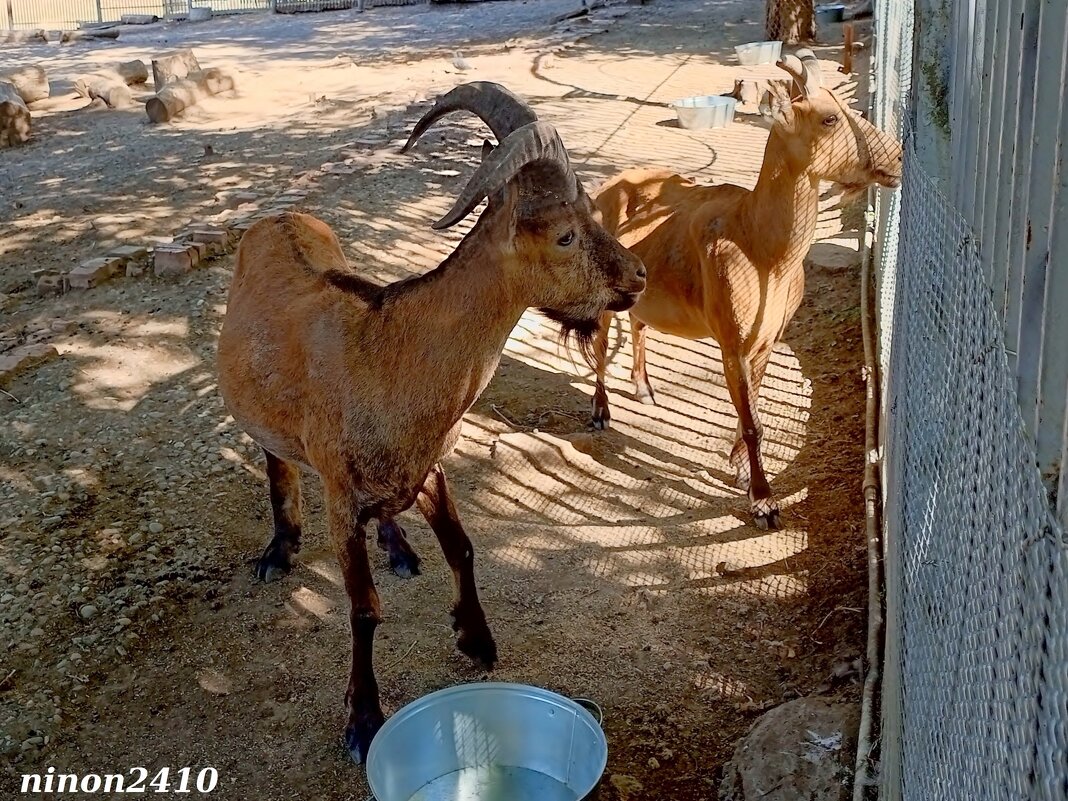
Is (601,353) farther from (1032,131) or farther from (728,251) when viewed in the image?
(1032,131)

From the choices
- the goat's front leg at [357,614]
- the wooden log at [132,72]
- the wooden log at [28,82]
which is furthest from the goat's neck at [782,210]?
the wooden log at [132,72]

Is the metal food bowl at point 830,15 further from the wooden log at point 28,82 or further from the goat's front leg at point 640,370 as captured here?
the goat's front leg at point 640,370

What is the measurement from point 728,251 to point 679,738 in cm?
230

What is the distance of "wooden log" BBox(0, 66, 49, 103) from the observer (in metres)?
14.9

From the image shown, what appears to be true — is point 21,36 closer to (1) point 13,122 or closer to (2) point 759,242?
(1) point 13,122

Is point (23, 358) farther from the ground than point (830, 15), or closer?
closer

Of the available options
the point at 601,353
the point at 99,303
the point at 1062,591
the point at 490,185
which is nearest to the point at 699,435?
the point at 601,353

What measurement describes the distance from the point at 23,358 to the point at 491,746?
420 cm

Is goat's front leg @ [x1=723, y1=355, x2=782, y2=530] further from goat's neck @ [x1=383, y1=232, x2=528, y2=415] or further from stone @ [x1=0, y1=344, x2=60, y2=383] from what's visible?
stone @ [x1=0, y1=344, x2=60, y2=383]

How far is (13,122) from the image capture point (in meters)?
12.6

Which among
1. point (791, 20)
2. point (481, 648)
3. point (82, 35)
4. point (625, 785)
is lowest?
point (625, 785)

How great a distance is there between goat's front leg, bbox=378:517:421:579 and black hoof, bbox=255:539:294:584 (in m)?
0.43

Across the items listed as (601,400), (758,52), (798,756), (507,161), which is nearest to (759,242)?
(601,400)

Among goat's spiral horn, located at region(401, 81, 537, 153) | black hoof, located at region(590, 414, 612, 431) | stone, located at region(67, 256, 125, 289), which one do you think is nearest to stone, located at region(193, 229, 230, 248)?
stone, located at region(67, 256, 125, 289)
